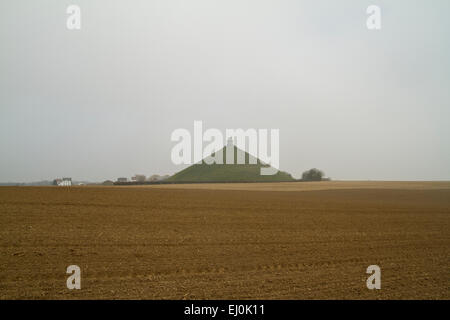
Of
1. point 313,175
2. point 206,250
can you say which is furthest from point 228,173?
point 206,250

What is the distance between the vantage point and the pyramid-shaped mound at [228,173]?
372ft

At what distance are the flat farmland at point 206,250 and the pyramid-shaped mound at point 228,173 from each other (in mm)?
87491

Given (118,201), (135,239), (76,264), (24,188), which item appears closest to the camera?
(76,264)

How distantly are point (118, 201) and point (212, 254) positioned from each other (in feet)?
39.1

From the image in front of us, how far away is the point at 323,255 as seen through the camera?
1366cm

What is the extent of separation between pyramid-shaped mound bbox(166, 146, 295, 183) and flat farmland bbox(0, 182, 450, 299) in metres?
87.5

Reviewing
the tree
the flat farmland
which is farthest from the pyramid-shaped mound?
the flat farmland

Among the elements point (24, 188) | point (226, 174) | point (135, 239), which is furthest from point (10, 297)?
point (226, 174)

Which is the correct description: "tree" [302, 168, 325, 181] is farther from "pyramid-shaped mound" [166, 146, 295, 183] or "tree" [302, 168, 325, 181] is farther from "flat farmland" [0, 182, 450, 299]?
"flat farmland" [0, 182, 450, 299]

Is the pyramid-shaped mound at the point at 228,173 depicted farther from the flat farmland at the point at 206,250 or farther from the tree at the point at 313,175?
the flat farmland at the point at 206,250

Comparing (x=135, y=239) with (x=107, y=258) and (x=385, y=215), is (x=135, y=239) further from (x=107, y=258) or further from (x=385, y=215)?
(x=385, y=215)

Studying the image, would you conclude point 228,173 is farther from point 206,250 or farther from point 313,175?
point 206,250

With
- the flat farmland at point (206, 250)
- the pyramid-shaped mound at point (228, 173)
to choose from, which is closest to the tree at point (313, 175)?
the pyramid-shaped mound at point (228, 173)

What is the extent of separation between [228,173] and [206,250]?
4190 inches
